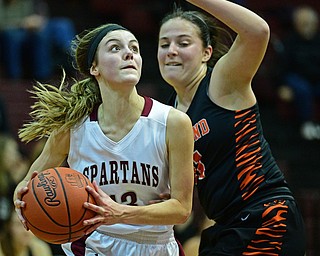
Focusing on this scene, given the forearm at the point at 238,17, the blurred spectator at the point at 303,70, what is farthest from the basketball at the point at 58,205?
the blurred spectator at the point at 303,70

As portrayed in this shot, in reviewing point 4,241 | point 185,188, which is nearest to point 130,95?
point 185,188

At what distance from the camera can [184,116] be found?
439 centimetres

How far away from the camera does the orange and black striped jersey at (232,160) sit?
461 cm

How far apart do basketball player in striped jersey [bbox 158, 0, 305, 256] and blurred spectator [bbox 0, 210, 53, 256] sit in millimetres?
2504

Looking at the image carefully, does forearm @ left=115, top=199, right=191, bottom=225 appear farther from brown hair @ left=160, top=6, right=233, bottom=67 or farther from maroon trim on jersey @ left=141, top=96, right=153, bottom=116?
brown hair @ left=160, top=6, right=233, bottom=67

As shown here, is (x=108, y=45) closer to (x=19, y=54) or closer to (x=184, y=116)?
(x=184, y=116)

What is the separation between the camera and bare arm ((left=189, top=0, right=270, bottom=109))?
4465 mm

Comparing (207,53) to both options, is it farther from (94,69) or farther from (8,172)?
(8,172)

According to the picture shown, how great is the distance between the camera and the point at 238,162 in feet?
15.1

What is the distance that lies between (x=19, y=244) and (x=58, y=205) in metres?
2.97

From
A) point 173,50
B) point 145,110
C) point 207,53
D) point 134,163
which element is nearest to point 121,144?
point 134,163

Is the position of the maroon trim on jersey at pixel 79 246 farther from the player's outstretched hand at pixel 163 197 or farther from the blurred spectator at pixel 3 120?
the blurred spectator at pixel 3 120

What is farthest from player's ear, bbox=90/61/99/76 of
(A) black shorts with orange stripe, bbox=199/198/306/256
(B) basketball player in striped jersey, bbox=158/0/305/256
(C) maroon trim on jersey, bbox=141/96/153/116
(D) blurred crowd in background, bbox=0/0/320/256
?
(D) blurred crowd in background, bbox=0/0/320/256

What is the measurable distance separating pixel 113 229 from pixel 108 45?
102 cm
